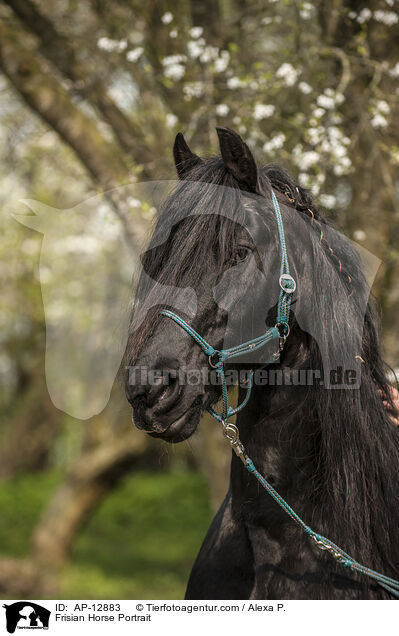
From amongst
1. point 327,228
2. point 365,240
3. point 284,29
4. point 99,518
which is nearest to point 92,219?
point 284,29

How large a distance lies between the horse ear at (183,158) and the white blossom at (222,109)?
111 inches

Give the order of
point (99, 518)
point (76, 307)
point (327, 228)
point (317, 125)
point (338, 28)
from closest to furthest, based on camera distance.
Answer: point (327, 228) < point (317, 125) < point (338, 28) < point (76, 307) < point (99, 518)

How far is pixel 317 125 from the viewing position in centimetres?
520

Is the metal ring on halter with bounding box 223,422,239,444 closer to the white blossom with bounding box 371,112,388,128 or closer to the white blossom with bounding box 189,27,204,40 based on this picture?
the white blossom with bounding box 371,112,388,128

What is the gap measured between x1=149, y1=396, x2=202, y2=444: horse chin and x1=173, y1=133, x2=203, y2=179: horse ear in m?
0.96

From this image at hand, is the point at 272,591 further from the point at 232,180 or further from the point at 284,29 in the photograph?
the point at 284,29

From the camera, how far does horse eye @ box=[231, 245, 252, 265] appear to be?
2244mm

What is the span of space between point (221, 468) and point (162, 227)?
441 cm

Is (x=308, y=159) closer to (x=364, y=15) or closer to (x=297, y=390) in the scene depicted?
(x=364, y=15)

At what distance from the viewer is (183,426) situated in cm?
216

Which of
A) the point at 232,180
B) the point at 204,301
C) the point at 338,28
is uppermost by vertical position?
the point at 338,28

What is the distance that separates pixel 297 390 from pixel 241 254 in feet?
1.87

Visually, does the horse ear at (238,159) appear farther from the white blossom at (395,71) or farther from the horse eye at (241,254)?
the white blossom at (395,71)
